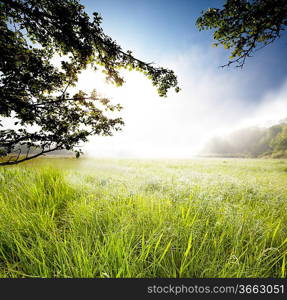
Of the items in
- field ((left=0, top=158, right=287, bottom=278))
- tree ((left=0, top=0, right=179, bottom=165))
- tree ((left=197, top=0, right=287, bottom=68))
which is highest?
tree ((left=197, top=0, right=287, bottom=68))

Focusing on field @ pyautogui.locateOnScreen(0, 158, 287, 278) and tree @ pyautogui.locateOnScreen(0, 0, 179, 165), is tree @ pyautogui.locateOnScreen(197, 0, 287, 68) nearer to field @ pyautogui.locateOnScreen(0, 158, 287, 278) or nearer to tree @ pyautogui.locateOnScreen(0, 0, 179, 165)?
tree @ pyautogui.locateOnScreen(0, 0, 179, 165)

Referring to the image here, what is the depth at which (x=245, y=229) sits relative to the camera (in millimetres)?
1782

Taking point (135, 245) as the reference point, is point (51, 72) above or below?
above

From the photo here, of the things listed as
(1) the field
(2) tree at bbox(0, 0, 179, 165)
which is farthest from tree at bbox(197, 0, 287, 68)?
(1) the field

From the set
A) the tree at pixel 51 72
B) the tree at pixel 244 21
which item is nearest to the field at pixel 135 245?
the tree at pixel 51 72

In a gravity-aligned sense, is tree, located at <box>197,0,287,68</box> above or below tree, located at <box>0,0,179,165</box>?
above

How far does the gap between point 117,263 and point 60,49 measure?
3876mm

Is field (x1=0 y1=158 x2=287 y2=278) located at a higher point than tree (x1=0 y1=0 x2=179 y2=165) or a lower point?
lower

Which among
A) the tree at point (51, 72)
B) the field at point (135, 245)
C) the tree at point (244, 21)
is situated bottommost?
the field at point (135, 245)

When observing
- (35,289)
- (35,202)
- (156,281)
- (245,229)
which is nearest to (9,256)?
(35,289)

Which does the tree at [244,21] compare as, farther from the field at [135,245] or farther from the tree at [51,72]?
the field at [135,245]

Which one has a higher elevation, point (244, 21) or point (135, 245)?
point (244, 21)

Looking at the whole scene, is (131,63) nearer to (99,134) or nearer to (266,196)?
(99,134)

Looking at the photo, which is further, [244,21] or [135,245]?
[244,21]
